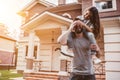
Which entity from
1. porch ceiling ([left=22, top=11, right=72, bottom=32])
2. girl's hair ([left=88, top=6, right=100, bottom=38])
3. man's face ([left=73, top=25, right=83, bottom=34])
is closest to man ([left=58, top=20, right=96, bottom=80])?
man's face ([left=73, top=25, right=83, bottom=34])

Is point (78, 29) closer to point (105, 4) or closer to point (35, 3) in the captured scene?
point (105, 4)

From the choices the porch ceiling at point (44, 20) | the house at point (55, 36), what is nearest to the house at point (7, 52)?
the house at point (55, 36)

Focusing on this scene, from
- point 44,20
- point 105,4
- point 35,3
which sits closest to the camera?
point 105,4

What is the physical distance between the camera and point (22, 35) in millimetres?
15695

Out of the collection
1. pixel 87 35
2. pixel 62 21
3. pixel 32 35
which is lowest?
pixel 87 35

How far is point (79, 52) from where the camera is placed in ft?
5.77

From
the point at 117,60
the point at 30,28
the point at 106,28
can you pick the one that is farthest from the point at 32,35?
the point at 117,60

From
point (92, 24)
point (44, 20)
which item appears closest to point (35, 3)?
point (44, 20)

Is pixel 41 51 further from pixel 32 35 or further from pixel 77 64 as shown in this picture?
pixel 77 64

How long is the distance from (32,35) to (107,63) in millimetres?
4809

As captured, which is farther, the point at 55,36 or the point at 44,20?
the point at 55,36

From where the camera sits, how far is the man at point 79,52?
1.71 meters

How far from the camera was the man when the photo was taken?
67.4 inches

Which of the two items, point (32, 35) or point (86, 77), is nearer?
point (86, 77)
